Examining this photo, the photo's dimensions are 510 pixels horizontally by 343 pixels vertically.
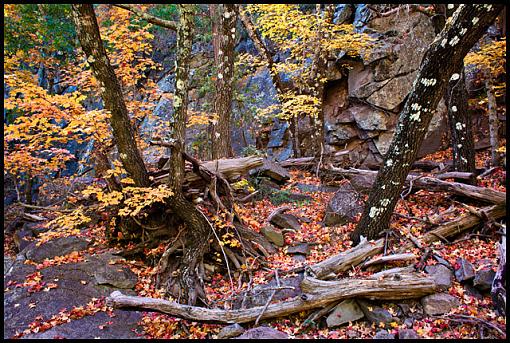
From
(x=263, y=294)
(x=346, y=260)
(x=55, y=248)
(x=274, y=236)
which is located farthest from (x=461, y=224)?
(x=55, y=248)

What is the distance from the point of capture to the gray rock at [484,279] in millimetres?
4683

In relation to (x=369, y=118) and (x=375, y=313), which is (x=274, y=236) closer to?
(x=375, y=313)

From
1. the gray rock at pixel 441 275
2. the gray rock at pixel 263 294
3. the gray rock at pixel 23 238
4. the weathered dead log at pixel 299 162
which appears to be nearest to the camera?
the gray rock at pixel 441 275

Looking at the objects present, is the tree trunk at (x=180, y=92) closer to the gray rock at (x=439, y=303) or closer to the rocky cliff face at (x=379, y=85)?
the gray rock at (x=439, y=303)

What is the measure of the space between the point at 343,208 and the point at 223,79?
4616mm

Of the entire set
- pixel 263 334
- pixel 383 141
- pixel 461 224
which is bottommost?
pixel 263 334

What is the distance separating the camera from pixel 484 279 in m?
4.72

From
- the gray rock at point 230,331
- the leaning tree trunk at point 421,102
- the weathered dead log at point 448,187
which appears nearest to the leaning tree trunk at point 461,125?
the weathered dead log at point 448,187

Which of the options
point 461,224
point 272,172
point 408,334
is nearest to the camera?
point 408,334

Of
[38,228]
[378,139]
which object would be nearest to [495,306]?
[378,139]

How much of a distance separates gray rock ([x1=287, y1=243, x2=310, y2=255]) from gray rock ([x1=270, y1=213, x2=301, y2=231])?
778 mm

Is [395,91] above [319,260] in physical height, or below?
above

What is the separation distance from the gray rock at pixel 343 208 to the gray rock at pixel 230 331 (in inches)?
149

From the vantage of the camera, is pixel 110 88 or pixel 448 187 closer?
pixel 110 88
